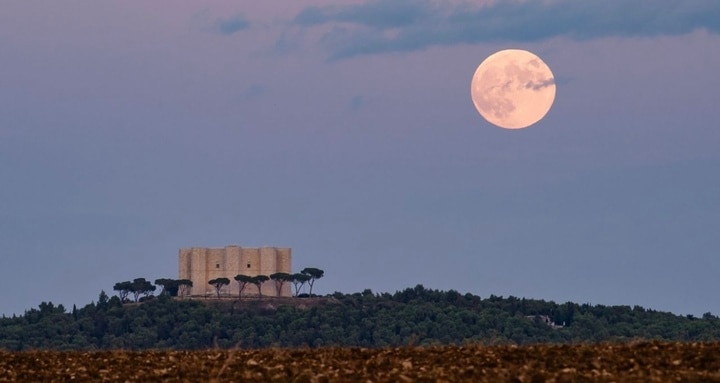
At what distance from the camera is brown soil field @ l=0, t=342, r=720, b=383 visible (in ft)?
83.7

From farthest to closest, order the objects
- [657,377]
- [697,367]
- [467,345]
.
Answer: [467,345]
[697,367]
[657,377]

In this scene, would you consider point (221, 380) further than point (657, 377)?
Yes

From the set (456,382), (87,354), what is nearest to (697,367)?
(456,382)

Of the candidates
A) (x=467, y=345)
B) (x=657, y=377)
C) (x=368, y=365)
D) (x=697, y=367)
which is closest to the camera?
(x=657, y=377)

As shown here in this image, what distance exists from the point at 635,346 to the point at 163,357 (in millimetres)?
10052

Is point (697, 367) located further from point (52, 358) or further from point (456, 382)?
point (52, 358)

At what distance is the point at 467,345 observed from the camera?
30.8m

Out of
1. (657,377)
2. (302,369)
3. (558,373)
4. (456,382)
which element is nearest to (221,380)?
(302,369)

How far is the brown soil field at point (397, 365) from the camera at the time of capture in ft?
83.7

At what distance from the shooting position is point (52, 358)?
105ft

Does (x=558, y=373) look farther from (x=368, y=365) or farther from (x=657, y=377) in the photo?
(x=368, y=365)

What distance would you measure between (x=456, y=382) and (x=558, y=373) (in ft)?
6.31

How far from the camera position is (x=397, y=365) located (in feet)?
90.9

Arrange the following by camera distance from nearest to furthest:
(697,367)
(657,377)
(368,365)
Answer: (657,377), (697,367), (368,365)
